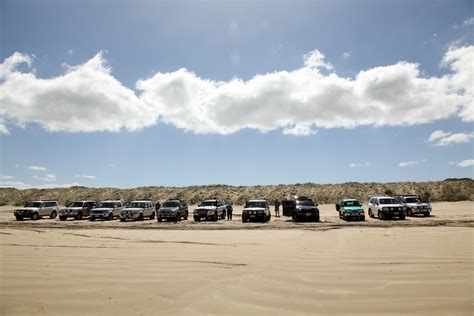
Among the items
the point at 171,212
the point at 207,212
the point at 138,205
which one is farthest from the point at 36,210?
the point at 207,212

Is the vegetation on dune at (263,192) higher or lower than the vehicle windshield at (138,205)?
higher

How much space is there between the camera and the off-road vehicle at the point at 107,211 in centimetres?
3170

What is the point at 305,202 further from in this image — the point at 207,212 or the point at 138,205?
the point at 138,205

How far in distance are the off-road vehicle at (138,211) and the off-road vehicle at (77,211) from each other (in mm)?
5147

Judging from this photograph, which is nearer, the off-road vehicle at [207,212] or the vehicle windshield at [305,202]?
the vehicle windshield at [305,202]

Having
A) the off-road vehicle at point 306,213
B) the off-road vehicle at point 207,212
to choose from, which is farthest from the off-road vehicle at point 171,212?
the off-road vehicle at point 306,213

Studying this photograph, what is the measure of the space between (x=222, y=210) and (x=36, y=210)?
15976 mm

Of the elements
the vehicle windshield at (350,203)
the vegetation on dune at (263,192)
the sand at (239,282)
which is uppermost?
the vegetation on dune at (263,192)

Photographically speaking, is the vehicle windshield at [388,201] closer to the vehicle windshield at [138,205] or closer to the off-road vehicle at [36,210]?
the vehicle windshield at [138,205]

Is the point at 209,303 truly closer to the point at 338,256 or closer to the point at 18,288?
the point at 18,288

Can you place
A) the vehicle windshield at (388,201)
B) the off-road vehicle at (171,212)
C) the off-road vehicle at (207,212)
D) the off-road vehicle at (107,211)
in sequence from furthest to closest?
the off-road vehicle at (107,211)
the off-road vehicle at (207,212)
the off-road vehicle at (171,212)
the vehicle windshield at (388,201)

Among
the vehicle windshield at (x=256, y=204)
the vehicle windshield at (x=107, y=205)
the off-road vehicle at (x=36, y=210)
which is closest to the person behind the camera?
the vehicle windshield at (x=256, y=204)

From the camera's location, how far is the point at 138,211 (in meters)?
31.2

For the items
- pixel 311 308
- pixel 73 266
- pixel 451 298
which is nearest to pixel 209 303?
pixel 311 308
